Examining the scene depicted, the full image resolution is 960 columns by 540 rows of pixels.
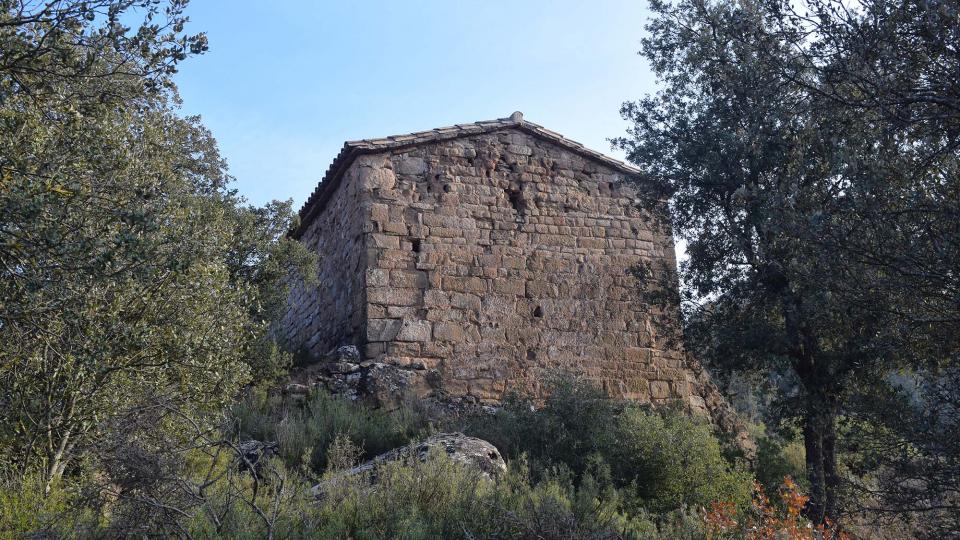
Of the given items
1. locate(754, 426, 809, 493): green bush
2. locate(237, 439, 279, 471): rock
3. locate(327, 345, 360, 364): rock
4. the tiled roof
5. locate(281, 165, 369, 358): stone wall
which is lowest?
locate(754, 426, 809, 493): green bush

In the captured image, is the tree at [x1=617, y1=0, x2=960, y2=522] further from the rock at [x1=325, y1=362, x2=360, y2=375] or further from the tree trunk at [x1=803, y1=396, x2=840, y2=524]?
the rock at [x1=325, y1=362, x2=360, y2=375]

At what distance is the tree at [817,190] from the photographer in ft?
18.3

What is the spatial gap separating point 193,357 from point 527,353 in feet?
18.5

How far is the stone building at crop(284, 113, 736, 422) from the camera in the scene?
1130 centimetres

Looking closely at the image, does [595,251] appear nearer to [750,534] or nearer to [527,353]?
[527,353]

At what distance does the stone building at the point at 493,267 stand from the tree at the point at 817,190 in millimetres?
1304

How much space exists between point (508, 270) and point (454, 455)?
206 inches

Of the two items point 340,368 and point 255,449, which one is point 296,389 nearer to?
point 340,368

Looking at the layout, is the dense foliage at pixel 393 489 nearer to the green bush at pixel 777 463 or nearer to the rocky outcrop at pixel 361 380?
the rocky outcrop at pixel 361 380

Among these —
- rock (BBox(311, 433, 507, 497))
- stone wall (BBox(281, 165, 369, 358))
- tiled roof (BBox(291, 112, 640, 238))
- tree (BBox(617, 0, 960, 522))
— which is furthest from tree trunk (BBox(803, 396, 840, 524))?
stone wall (BBox(281, 165, 369, 358))

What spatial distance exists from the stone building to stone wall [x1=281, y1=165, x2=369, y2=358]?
5cm

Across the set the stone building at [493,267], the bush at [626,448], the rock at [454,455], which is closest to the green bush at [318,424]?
the rock at [454,455]

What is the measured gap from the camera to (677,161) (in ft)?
34.4

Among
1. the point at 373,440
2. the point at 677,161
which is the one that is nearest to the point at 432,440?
the point at 373,440
